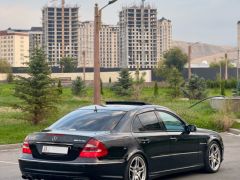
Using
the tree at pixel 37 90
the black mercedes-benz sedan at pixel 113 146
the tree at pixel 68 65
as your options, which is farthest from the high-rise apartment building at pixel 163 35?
the black mercedes-benz sedan at pixel 113 146

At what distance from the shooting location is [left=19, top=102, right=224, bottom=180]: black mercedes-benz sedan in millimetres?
9500

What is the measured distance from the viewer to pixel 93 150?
945 centimetres

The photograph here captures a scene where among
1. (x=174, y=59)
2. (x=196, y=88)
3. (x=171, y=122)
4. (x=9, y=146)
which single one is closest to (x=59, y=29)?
(x=174, y=59)

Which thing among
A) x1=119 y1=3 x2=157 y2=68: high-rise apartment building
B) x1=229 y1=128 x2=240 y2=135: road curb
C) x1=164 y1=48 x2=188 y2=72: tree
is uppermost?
x1=119 y1=3 x2=157 y2=68: high-rise apartment building

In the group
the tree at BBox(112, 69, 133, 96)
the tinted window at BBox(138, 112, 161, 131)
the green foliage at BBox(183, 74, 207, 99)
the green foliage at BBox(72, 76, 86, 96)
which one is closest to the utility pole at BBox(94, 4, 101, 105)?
the tinted window at BBox(138, 112, 161, 131)

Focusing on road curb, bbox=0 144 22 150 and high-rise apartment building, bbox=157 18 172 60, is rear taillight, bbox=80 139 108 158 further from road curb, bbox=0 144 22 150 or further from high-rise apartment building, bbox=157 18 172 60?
high-rise apartment building, bbox=157 18 172 60

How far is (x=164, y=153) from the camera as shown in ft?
35.2

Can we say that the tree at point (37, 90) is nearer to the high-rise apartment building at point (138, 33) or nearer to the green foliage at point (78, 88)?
the green foliage at point (78, 88)

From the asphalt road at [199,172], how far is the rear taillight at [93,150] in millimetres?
2392

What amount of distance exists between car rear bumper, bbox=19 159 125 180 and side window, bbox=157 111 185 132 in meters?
1.67

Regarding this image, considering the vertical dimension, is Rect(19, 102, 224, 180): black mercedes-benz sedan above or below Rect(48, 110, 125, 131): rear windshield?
below

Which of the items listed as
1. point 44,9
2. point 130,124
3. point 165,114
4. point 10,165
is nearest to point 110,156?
point 130,124

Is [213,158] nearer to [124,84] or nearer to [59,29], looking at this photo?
[124,84]

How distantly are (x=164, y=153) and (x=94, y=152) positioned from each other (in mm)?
1712
